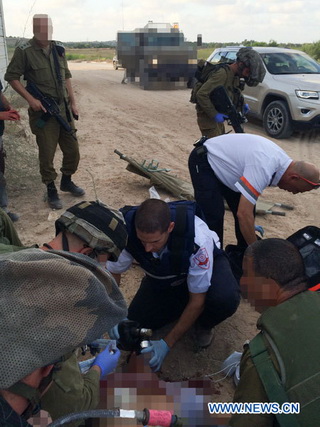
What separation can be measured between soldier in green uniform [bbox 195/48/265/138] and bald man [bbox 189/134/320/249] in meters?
1.49

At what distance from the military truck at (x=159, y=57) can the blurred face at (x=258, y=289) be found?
1159cm

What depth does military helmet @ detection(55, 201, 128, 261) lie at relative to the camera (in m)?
1.71

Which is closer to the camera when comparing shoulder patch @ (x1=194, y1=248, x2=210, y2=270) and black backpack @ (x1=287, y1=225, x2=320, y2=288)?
black backpack @ (x1=287, y1=225, x2=320, y2=288)

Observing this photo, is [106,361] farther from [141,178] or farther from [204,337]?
[141,178]

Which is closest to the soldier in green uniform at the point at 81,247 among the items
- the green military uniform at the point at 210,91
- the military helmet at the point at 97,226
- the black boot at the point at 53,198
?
the military helmet at the point at 97,226

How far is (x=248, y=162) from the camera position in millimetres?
2936

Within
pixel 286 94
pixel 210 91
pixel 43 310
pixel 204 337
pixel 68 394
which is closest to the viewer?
pixel 43 310

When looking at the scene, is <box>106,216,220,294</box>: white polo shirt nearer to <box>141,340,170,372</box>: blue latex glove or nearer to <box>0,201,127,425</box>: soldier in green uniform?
<box>141,340,170,372</box>: blue latex glove

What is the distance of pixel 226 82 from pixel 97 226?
11.6 ft

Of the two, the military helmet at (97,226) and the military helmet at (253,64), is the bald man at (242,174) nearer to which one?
the military helmet at (97,226)

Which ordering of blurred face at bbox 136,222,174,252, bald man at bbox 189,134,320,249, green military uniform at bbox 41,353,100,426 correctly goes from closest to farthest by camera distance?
green military uniform at bbox 41,353,100,426
blurred face at bbox 136,222,174,252
bald man at bbox 189,134,320,249

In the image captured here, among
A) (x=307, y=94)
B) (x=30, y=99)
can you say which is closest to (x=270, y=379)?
(x=30, y=99)

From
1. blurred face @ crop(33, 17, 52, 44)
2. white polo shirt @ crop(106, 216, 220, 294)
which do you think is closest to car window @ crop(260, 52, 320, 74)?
blurred face @ crop(33, 17, 52, 44)

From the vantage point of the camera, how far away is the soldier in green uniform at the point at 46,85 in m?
3.91
